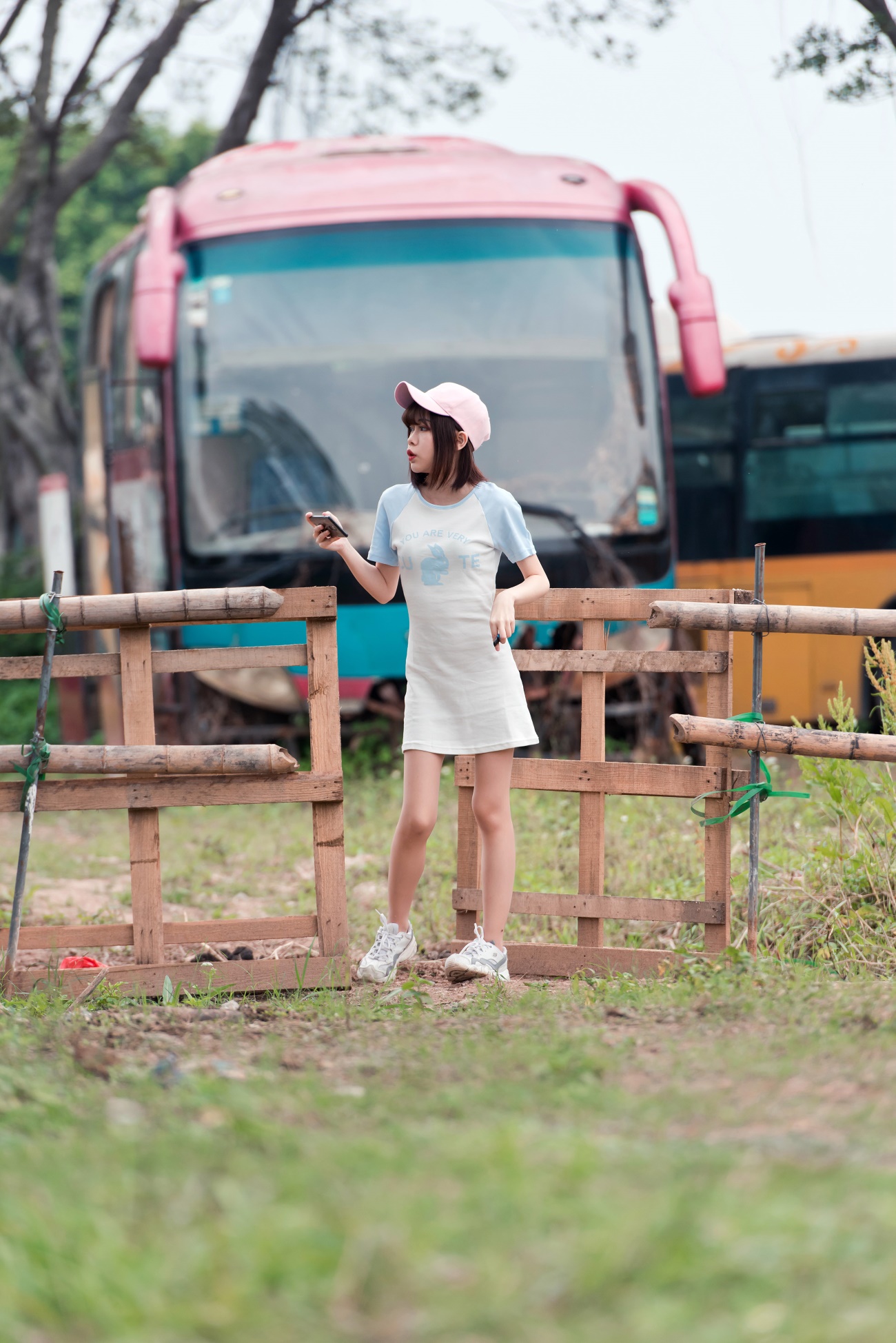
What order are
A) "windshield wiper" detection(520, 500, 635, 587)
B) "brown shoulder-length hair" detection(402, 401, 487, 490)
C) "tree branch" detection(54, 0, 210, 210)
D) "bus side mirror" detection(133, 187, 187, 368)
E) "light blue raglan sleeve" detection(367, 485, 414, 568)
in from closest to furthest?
"brown shoulder-length hair" detection(402, 401, 487, 490) < "light blue raglan sleeve" detection(367, 485, 414, 568) < "bus side mirror" detection(133, 187, 187, 368) < "windshield wiper" detection(520, 500, 635, 587) < "tree branch" detection(54, 0, 210, 210)

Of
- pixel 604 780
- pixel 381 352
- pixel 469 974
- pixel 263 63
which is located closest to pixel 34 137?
pixel 263 63

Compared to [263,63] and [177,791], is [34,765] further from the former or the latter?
[263,63]

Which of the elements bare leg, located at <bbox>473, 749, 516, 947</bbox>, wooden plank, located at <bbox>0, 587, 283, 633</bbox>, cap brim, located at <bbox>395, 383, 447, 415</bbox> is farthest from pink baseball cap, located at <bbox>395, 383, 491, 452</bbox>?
bare leg, located at <bbox>473, 749, 516, 947</bbox>

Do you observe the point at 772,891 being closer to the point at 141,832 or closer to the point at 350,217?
the point at 141,832

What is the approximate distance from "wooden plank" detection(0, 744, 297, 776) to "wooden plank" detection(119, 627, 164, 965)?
75 mm

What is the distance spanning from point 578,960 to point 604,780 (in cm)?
59

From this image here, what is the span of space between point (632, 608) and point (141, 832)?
1719 mm

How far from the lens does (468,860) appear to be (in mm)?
4734

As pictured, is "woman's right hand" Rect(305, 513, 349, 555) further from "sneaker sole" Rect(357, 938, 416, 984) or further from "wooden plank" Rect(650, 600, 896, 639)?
"sneaker sole" Rect(357, 938, 416, 984)

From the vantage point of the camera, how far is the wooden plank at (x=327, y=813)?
14.3 feet

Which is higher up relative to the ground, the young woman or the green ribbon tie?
the young woman

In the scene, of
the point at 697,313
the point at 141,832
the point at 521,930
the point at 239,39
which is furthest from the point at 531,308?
the point at 239,39

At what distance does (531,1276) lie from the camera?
1900 mm

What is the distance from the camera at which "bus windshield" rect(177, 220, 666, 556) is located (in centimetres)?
866
